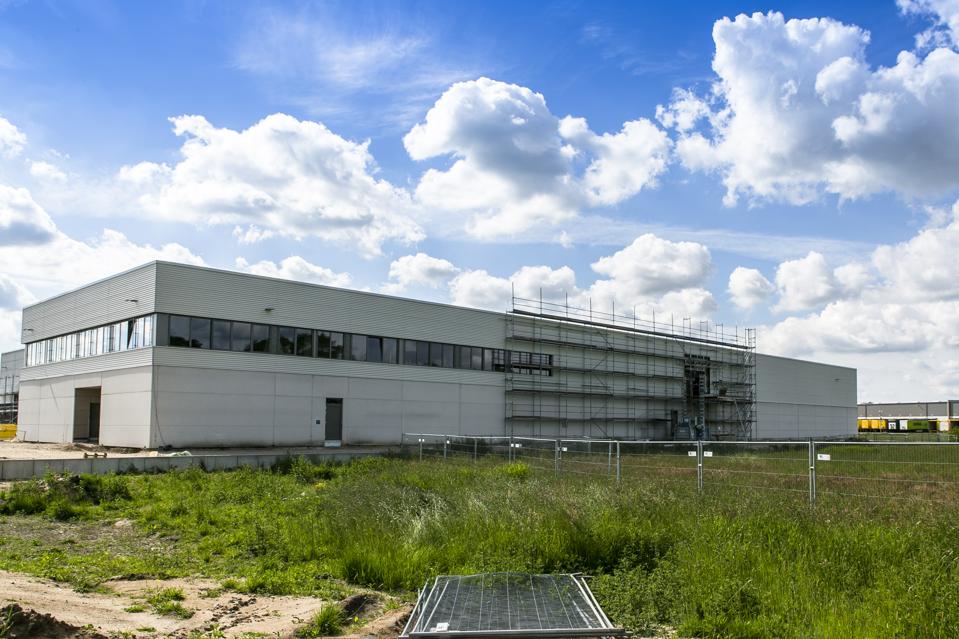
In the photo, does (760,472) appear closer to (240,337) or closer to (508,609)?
(508,609)

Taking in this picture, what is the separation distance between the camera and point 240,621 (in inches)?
279

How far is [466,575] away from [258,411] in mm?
25784

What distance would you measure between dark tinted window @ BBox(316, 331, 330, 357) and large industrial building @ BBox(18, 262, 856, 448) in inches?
2.2

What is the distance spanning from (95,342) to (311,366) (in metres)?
10.5

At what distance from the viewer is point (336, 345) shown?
35.1 m

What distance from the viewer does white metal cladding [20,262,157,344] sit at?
102 ft

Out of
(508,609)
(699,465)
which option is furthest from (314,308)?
(508,609)

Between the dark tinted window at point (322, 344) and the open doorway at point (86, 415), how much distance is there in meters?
11.2

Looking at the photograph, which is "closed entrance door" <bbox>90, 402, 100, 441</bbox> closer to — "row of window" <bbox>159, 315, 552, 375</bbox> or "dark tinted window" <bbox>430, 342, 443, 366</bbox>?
"row of window" <bbox>159, 315, 552, 375</bbox>

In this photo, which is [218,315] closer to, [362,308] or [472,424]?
[362,308]

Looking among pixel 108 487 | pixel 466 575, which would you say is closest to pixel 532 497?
pixel 466 575

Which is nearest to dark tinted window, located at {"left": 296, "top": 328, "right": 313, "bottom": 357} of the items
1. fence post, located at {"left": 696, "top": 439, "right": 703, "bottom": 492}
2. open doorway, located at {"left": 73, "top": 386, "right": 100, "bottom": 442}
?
open doorway, located at {"left": 73, "top": 386, "right": 100, "bottom": 442}

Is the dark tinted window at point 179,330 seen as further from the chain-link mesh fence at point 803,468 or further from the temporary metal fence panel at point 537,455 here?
the chain-link mesh fence at point 803,468

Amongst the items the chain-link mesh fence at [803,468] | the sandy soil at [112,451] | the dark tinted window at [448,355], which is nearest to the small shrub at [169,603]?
the chain-link mesh fence at [803,468]
